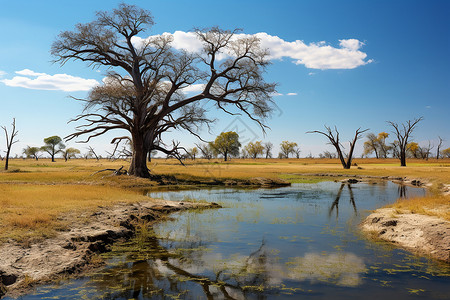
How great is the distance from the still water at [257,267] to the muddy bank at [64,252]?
1.58 feet

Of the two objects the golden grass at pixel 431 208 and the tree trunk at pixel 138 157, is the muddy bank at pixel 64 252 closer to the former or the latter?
the golden grass at pixel 431 208

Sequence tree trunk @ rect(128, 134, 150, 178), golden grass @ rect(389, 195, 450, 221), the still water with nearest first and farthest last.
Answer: the still water, golden grass @ rect(389, 195, 450, 221), tree trunk @ rect(128, 134, 150, 178)

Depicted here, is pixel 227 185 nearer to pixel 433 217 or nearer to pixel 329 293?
pixel 433 217

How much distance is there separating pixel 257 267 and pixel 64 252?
16.4ft

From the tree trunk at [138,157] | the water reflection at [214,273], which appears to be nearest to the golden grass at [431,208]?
the water reflection at [214,273]

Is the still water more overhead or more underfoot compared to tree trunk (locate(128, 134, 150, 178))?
more underfoot

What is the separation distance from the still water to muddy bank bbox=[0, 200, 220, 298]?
481 mm

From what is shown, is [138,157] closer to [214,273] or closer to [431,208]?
[431,208]

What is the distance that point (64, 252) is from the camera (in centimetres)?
832

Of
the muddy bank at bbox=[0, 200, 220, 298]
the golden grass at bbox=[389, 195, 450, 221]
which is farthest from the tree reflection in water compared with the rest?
the golden grass at bbox=[389, 195, 450, 221]

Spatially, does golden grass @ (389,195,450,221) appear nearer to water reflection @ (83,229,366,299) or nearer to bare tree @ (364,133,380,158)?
water reflection @ (83,229,366,299)

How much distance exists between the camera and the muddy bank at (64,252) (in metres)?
6.86

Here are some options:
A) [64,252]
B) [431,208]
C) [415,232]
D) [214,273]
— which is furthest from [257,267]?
[431,208]

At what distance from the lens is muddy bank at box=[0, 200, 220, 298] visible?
686 centimetres
